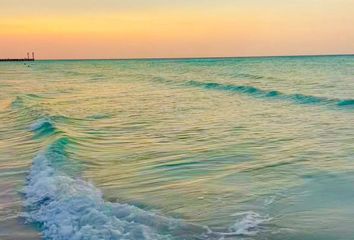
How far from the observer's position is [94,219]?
25.1 ft

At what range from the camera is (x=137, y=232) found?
711cm

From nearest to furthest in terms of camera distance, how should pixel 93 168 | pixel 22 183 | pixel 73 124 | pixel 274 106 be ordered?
pixel 22 183 < pixel 93 168 < pixel 73 124 < pixel 274 106

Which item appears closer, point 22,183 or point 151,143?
point 22,183

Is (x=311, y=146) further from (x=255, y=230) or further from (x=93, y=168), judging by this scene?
(x=255, y=230)

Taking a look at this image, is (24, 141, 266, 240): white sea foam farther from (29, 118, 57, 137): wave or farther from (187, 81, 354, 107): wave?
(187, 81, 354, 107): wave

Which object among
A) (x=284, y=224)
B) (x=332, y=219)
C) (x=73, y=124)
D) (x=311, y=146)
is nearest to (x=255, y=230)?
(x=284, y=224)

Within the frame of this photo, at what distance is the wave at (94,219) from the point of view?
23.3 feet

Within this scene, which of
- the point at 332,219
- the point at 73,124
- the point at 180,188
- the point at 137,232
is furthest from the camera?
the point at 73,124

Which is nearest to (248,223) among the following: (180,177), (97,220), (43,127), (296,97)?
(97,220)

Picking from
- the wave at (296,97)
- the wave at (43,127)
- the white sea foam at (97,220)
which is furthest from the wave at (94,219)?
the wave at (296,97)

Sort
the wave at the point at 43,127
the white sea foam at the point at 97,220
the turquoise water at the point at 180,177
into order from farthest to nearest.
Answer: the wave at the point at 43,127, the turquoise water at the point at 180,177, the white sea foam at the point at 97,220

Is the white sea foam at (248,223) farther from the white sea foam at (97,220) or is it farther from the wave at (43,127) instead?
the wave at (43,127)

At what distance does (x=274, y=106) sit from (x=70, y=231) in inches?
719

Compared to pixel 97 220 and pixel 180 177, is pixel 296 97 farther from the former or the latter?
pixel 97 220
